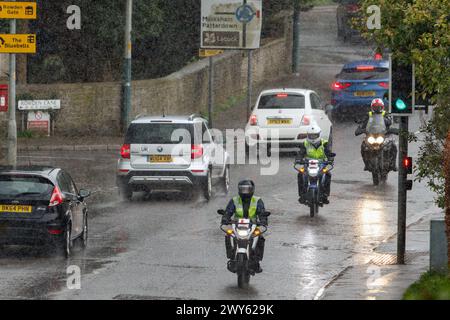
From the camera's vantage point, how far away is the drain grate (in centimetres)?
1988

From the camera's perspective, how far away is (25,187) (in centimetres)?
1966

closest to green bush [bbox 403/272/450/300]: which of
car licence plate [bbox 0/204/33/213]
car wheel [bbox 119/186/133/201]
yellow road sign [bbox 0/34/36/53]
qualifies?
car licence plate [bbox 0/204/33/213]

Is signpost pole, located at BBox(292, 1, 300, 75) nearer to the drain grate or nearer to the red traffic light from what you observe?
the drain grate

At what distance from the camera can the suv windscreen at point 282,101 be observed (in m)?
34.9

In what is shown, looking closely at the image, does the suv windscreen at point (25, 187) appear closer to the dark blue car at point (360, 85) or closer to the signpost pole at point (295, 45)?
the dark blue car at point (360, 85)

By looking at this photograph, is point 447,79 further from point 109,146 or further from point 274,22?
point 274,22

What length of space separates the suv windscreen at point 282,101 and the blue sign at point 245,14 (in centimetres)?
1084

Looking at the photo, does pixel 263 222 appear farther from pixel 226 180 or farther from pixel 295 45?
pixel 295 45

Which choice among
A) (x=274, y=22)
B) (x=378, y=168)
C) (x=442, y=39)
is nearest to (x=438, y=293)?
(x=442, y=39)

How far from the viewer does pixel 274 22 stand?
51344mm

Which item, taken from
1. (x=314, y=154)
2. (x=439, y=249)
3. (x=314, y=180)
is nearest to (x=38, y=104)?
(x=314, y=154)

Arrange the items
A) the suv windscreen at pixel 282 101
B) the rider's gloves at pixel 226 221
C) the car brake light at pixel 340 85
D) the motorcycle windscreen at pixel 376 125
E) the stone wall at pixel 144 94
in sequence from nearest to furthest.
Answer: the rider's gloves at pixel 226 221, the motorcycle windscreen at pixel 376 125, the suv windscreen at pixel 282 101, the stone wall at pixel 144 94, the car brake light at pixel 340 85

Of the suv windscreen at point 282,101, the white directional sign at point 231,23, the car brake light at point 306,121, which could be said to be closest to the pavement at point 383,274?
the car brake light at point 306,121

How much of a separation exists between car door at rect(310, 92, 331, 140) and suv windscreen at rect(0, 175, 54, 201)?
1579cm
